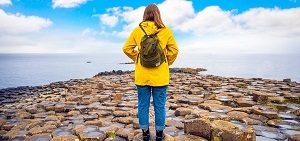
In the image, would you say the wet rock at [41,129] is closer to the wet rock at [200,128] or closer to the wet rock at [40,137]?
the wet rock at [40,137]

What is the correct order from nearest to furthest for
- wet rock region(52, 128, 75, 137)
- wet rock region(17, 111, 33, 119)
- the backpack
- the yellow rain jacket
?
1. the backpack
2. the yellow rain jacket
3. wet rock region(52, 128, 75, 137)
4. wet rock region(17, 111, 33, 119)

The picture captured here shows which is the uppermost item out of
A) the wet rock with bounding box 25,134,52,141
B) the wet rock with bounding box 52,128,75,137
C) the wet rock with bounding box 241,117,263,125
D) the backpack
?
the backpack

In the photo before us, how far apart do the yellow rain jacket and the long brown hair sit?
0.06 metres

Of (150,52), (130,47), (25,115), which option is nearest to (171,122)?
(130,47)

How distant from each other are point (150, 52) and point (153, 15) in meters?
0.56

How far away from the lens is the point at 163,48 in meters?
4.05

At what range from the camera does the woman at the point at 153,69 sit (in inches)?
157

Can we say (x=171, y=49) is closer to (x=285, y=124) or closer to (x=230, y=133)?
(x=230, y=133)

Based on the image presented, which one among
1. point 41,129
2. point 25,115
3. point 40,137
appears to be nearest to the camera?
point 40,137

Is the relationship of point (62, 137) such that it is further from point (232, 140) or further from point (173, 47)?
point (232, 140)

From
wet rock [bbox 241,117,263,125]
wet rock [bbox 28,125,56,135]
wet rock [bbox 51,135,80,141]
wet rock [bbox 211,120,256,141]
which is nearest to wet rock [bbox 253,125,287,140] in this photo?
wet rock [bbox 241,117,263,125]

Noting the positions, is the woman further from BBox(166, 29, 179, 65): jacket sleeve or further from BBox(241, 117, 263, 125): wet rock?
BBox(241, 117, 263, 125): wet rock

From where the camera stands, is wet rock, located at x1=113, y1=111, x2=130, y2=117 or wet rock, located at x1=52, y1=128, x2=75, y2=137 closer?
wet rock, located at x1=52, y1=128, x2=75, y2=137

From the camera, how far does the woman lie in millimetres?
3986
